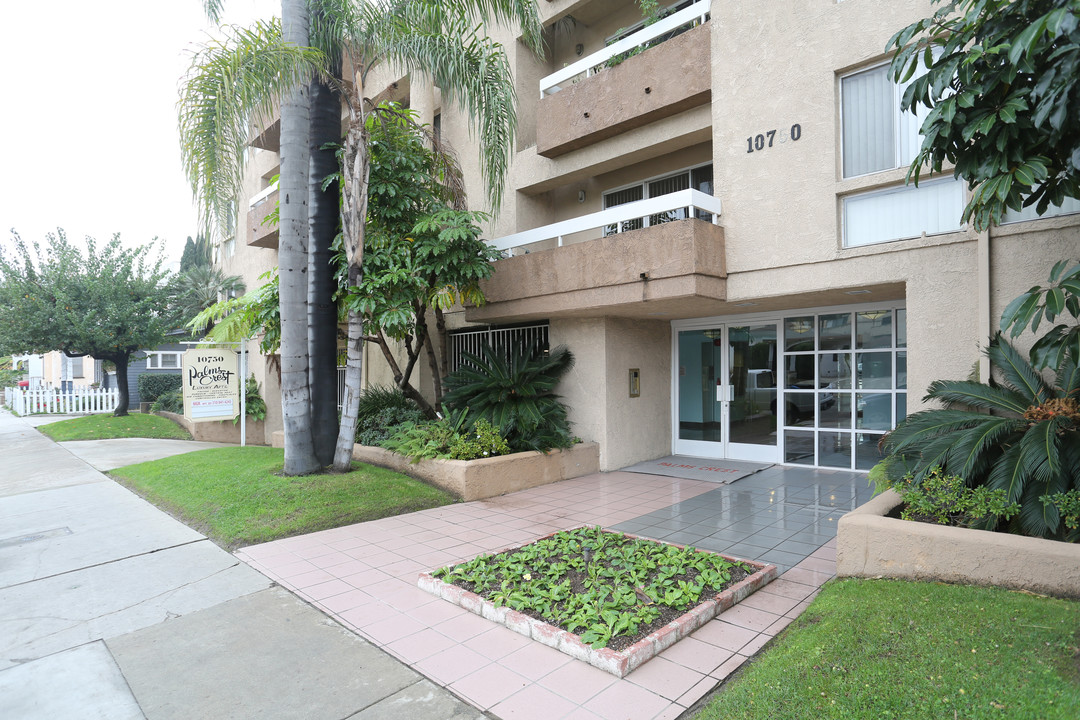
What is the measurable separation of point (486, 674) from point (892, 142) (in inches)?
286

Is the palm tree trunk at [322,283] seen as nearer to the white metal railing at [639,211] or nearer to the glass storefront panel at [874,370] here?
the white metal railing at [639,211]

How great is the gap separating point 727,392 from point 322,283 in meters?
6.83

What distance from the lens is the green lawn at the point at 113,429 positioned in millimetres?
15698

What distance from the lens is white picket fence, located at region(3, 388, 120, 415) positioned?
23.7m

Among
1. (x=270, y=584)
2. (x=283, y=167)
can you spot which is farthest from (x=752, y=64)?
(x=270, y=584)

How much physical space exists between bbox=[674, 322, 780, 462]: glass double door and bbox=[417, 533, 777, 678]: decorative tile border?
5.40m

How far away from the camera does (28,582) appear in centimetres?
521

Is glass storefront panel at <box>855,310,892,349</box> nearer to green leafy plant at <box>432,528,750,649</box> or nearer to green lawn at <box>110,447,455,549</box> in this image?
green leafy plant at <box>432,528,750,649</box>

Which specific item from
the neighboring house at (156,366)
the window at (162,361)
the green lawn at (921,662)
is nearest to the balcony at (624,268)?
the green lawn at (921,662)

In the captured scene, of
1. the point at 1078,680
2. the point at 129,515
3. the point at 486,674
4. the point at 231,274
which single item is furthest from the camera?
the point at 231,274

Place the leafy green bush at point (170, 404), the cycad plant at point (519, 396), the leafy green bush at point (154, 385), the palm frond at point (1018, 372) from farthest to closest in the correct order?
the leafy green bush at point (154, 385) < the leafy green bush at point (170, 404) < the cycad plant at point (519, 396) < the palm frond at point (1018, 372)

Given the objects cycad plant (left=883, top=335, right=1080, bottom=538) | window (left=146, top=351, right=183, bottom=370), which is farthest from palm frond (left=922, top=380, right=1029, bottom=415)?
window (left=146, top=351, right=183, bottom=370)

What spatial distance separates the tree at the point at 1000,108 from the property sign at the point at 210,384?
11.3 meters

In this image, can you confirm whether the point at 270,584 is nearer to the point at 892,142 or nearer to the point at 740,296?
the point at 740,296
